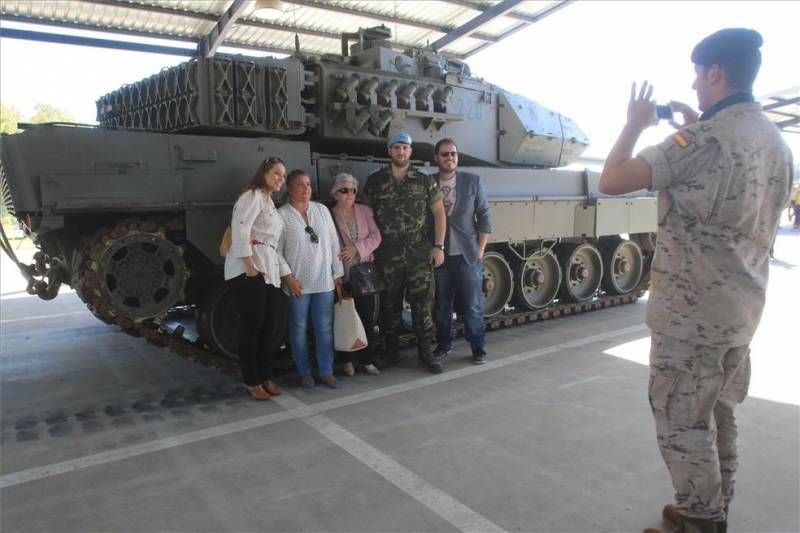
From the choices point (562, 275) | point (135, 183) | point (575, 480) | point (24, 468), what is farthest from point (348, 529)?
point (562, 275)

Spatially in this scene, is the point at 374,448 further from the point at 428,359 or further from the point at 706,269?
the point at 706,269

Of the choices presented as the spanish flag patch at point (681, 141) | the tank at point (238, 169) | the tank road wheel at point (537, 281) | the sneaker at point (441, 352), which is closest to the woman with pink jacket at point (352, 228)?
the tank at point (238, 169)

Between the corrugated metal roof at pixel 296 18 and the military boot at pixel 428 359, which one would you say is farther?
the corrugated metal roof at pixel 296 18

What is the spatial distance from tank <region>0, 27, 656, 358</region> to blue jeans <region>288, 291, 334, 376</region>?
2.85 feet

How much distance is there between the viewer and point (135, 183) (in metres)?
4.97

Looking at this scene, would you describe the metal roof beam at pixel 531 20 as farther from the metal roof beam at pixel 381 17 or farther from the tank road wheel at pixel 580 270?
the tank road wheel at pixel 580 270

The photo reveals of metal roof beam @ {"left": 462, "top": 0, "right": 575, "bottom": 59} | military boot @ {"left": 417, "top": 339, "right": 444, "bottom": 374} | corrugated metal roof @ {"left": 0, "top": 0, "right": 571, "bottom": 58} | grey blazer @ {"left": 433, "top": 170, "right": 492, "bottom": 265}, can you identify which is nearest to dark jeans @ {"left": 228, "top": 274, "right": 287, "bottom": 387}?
military boot @ {"left": 417, "top": 339, "right": 444, "bottom": 374}

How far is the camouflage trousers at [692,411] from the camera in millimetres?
2648

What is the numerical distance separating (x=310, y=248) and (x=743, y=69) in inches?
140

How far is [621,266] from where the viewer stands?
9562 millimetres

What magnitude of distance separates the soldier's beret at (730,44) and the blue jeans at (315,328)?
11.9 feet

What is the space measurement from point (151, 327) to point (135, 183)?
1.38 m

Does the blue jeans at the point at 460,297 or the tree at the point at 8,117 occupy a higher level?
the tree at the point at 8,117

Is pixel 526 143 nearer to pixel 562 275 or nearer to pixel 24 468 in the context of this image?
pixel 562 275
